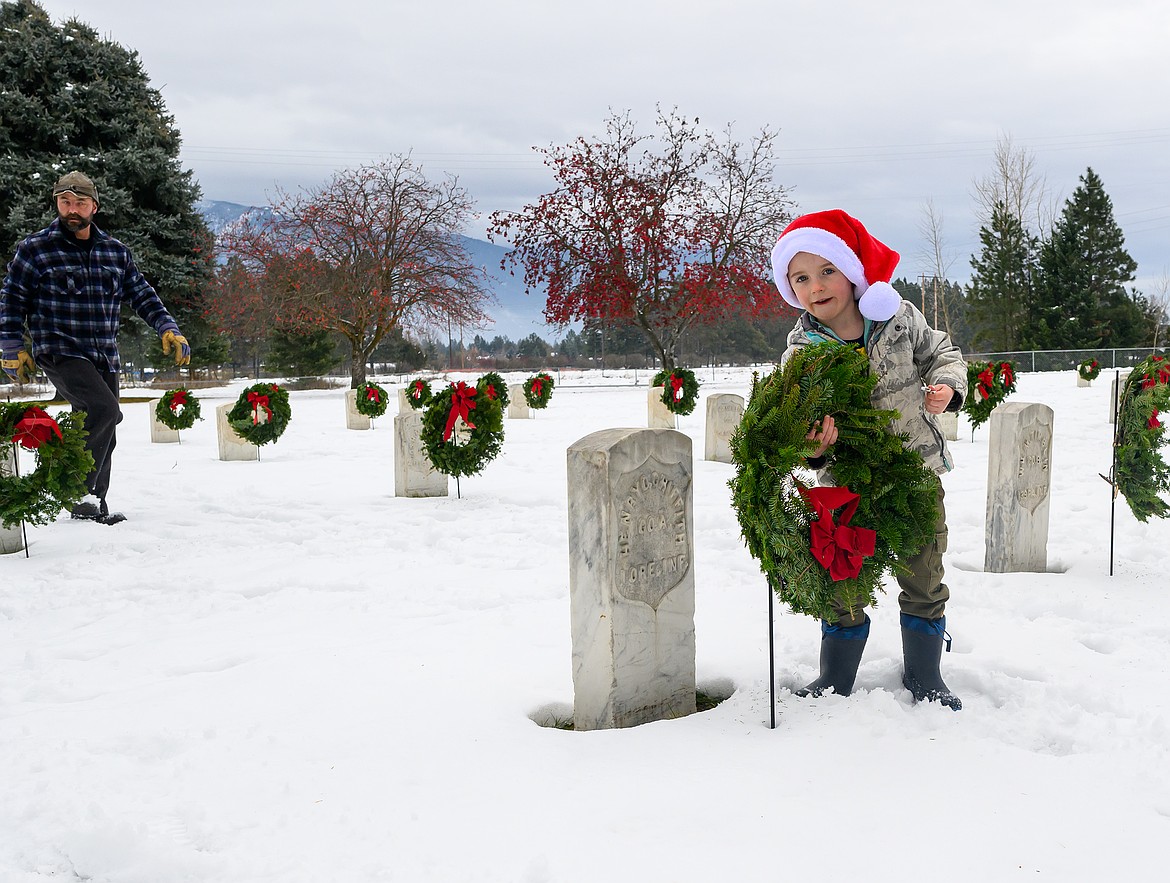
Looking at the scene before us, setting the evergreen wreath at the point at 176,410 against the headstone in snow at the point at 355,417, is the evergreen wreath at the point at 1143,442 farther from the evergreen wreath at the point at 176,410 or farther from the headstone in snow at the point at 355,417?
the headstone in snow at the point at 355,417

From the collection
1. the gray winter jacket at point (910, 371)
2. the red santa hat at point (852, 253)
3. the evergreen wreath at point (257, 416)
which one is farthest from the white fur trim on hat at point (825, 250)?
the evergreen wreath at point (257, 416)

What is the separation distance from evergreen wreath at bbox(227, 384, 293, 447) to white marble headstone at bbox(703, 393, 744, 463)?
6.08 metres

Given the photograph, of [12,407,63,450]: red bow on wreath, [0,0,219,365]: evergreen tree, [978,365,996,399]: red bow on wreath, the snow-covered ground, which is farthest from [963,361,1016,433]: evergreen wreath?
[0,0,219,365]: evergreen tree

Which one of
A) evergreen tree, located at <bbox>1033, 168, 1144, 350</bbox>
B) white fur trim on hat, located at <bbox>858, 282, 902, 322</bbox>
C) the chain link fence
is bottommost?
white fur trim on hat, located at <bbox>858, 282, 902, 322</bbox>

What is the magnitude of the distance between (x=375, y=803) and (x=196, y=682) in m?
1.45

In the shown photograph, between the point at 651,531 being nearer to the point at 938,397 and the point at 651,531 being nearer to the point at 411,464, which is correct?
the point at 938,397

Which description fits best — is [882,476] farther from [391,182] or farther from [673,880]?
[391,182]

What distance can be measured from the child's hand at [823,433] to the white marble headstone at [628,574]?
53 centimetres

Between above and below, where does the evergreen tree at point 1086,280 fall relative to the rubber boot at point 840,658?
above

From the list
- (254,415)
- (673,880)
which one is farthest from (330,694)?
(254,415)

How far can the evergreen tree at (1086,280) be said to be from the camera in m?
43.4

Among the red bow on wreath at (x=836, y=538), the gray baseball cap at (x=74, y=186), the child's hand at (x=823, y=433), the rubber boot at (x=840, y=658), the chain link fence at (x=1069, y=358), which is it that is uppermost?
the gray baseball cap at (x=74, y=186)

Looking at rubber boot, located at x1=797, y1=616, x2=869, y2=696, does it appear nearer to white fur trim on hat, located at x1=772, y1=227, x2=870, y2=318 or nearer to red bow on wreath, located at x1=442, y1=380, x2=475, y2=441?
white fur trim on hat, located at x1=772, y1=227, x2=870, y2=318

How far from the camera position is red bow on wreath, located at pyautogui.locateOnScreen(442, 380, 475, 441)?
7.79 m
